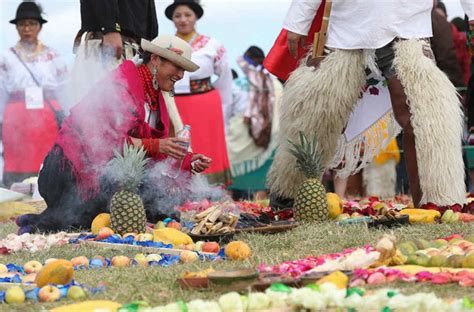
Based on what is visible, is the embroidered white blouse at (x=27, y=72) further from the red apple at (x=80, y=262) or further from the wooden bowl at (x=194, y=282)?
the wooden bowl at (x=194, y=282)

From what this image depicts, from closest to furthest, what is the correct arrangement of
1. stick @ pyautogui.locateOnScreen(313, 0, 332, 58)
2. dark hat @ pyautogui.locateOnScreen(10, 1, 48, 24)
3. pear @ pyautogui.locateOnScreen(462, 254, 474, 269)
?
pear @ pyautogui.locateOnScreen(462, 254, 474, 269) → stick @ pyautogui.locateOnScreen(313, 0, 332, 58) → dark hat @ pyautogui.locateOnScreen(10, 1, 48, 24)

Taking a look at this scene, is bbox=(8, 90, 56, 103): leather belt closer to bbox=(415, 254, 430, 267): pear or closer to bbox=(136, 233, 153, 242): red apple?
bbox=(136, 233, 153, 242): red apple

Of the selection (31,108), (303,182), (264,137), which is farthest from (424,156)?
(264,137)

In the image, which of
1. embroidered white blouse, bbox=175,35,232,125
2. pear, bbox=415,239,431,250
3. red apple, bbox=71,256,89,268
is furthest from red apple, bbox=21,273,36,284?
embroidered white blouse, bbox=175,35,232,125

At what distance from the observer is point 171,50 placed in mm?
6184

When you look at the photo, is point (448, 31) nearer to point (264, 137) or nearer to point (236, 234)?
point (264, 137)

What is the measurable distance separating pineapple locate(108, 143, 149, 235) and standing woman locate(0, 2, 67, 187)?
433 centimetres

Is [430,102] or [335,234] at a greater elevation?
[430,102]

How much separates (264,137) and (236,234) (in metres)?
6.42

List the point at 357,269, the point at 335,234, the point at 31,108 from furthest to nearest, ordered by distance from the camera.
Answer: the point at 31,108 < the point at 335,234 < the point at 357,269

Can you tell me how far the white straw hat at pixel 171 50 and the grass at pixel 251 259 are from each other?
1.21 m

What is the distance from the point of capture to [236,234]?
5602 millimetres

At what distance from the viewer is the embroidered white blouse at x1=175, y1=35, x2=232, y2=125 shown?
9734mm

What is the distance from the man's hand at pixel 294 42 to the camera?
6863 mm
